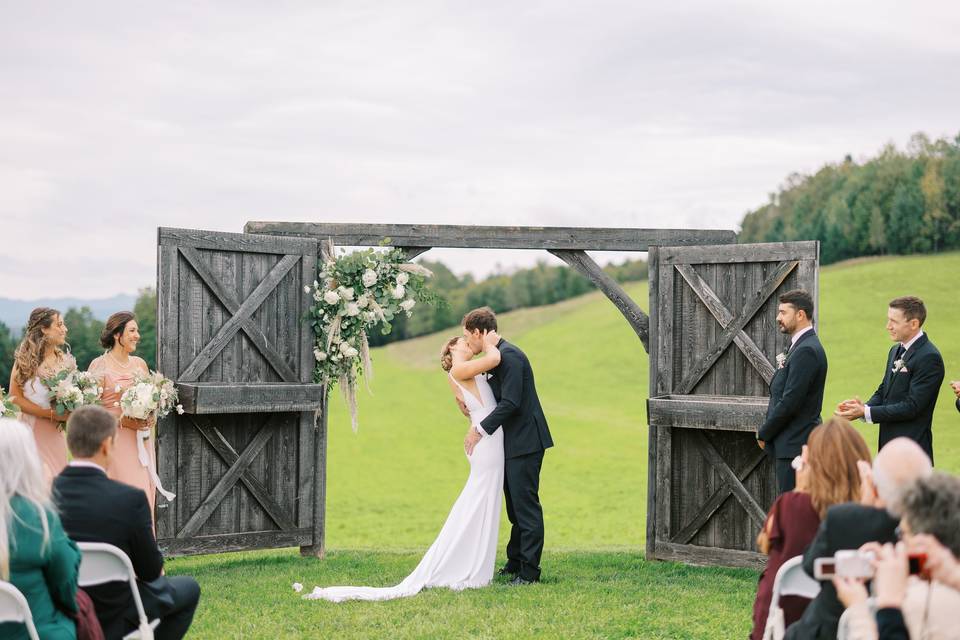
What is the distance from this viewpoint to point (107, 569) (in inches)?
159

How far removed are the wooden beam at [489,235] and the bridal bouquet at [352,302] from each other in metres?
0.20

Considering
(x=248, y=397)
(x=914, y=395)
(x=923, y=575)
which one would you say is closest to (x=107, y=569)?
(x=923, y=575)

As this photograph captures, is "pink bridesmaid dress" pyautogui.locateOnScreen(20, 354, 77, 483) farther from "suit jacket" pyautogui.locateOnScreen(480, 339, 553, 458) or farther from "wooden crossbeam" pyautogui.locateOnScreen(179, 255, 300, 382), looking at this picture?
"suit jacket" pyautogui.locateOnScreen(480, 339, 553, 458)

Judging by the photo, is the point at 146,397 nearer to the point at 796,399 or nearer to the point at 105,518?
the point at 105,518

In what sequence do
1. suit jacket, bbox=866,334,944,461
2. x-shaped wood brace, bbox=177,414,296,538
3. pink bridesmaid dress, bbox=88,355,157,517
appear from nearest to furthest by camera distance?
suit jacket, bbox=866,334,944,461, pink bridesmaid dress, bbox=88,355,157,517, x-shaped wood brace, bbox=177,414,296,538

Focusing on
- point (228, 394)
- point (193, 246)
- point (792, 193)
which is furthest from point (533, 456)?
point (792, 193)

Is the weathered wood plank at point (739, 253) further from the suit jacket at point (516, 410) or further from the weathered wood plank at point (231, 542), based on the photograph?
the weathered wood plank at point (231, 542)

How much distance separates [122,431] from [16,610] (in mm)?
3678

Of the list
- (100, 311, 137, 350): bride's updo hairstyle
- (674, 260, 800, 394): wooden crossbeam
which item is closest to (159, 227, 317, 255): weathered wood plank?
(100, 311, 137, 350): bride's updo hairstyle

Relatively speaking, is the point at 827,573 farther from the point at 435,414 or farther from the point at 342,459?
the point at 435,414

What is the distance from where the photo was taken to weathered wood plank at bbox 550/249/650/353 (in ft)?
28.7

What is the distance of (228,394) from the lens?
26.1 ft

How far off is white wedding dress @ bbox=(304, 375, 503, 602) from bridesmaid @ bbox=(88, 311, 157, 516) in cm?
187

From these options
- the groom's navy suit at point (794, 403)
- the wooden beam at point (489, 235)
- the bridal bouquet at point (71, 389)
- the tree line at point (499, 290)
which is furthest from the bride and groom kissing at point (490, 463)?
the tree line at point (499, 290)
